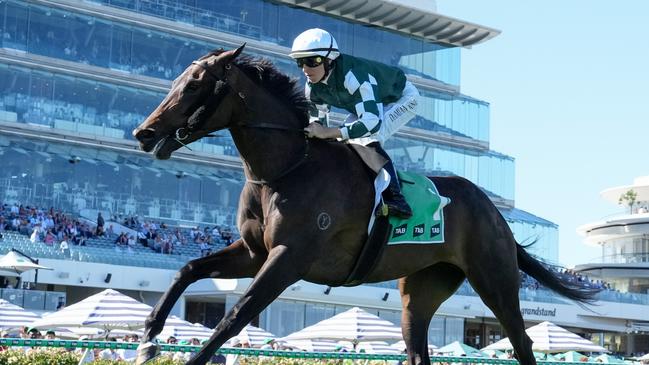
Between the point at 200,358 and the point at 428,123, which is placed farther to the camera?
the point at 428,123

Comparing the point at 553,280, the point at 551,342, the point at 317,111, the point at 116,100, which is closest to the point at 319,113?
the point at 317,111

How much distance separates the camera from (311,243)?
6.92 meters

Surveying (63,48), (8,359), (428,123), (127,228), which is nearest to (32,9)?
(63,48)

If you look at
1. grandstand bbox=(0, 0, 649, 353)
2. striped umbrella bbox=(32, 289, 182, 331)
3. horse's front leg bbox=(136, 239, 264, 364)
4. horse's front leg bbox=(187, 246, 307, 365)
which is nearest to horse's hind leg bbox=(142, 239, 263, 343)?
horse's front leg bbox=(136, 239, 264, 364)

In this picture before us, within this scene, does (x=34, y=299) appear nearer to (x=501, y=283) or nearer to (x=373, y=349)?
(x=373, y=349)

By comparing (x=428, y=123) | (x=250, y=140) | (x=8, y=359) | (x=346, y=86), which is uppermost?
(x=428, y=123)

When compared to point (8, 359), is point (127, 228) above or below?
above

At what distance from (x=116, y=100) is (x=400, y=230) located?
4021 centimetres

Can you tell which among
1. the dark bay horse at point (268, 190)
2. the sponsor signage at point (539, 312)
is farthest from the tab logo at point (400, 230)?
the sponsor signage at point (539, 312)

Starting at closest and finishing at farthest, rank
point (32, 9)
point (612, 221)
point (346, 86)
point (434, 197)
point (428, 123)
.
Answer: point (346, 86), point (434, 197), point (32, 9), point (428, 123), point (612, 221)

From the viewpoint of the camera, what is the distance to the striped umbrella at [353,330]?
2436cm

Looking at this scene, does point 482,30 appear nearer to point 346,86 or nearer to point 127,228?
point 127,228

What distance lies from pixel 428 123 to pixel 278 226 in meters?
49.9

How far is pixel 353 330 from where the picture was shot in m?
24.5
